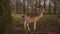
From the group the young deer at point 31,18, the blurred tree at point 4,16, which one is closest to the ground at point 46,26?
the young deer at point 31,18

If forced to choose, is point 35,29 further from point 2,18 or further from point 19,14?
point 2,18

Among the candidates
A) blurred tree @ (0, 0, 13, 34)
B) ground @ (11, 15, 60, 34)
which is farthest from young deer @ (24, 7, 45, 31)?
blurred tree @ (0, 0, 13, 34)

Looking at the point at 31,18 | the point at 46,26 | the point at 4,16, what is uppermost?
the point at 4,16

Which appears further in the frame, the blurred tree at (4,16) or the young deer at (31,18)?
the young deer at (31,18)

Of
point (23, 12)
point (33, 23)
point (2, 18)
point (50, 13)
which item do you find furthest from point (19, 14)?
point (2, 18)

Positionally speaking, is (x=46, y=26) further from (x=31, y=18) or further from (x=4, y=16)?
(x=4, y=16)

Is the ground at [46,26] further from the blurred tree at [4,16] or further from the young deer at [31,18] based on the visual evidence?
the blurred tree at [4,16]

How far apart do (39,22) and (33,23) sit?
4.0 inches

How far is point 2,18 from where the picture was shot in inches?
92.4

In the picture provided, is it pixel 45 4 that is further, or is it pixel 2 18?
pixel 45 4

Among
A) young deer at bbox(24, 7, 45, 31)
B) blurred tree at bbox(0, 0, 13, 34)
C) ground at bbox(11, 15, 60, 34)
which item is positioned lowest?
ground at bbox(11, 15, 60, 34)

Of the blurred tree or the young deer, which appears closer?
the blurred tree

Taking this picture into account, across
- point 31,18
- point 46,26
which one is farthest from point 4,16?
point 46,26

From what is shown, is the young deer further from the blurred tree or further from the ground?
the blurred tree
